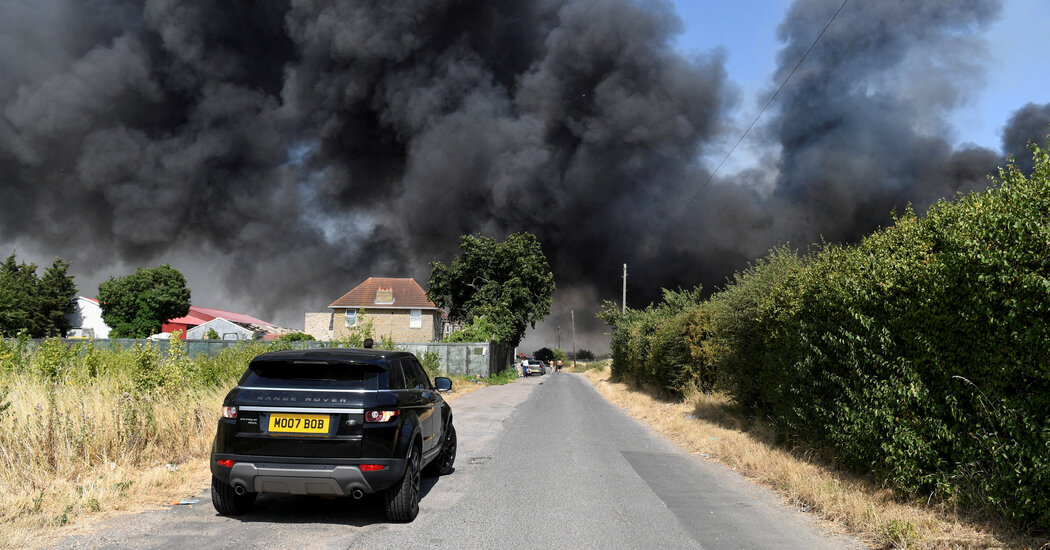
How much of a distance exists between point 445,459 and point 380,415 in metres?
2.92

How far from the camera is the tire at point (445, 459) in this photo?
774 centimetres

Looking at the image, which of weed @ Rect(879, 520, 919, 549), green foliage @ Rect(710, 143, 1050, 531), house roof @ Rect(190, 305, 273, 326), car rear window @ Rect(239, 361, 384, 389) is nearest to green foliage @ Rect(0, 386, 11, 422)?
car rear window @ Rect(239, 361, 384, 389)

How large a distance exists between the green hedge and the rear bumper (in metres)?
5.13

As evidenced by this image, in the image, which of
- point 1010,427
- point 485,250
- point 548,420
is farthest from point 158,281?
point 1010,427

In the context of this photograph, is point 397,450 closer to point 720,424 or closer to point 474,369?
point 720,424

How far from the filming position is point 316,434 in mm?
5098

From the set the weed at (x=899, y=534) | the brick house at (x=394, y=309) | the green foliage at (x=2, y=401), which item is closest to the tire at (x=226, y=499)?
the green foliage at (x=2, y=401)

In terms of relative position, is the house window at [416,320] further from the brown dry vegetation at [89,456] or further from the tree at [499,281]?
the brown dry vegetation at [89,456]

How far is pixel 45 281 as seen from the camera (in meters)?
60.8

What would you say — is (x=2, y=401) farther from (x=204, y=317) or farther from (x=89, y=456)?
(x=204, y=317)

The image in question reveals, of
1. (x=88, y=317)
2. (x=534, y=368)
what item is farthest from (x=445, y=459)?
(x=88, y=317)

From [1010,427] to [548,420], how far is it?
455 inches

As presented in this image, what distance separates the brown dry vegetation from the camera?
17.4 ft

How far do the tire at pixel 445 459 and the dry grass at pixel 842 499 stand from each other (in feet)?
14.0
